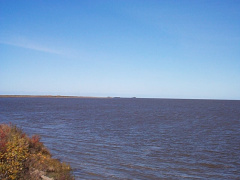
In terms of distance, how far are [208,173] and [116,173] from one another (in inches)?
222

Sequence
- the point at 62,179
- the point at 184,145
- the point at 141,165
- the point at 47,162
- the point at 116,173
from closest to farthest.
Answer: the point at 62,179, the point at 47,162, the point at 116,173, the point at 141,165, the point at 184,145

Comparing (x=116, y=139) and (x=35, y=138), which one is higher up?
(x=35, y=138)

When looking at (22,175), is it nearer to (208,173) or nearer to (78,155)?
(78,155)

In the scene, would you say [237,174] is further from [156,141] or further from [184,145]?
[156,141]

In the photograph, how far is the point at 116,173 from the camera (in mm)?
13078

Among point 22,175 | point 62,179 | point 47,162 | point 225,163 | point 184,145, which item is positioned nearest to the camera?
point 22,175

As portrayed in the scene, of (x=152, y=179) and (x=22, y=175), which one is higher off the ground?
(x=22, y=175)

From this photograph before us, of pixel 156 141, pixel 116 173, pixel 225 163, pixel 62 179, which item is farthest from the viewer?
pixel 156 141

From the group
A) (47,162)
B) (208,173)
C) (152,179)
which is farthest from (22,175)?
(208,173)

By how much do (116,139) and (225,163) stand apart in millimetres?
10704

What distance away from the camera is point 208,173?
44.9 ft

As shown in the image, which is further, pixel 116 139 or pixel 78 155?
pixel 116 139

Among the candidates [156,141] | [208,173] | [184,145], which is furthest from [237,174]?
→ [156,141]

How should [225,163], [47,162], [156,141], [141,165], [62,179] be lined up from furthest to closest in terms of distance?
[156,141] < [225,163] < [141,165] < [47,162] < [62,179]
